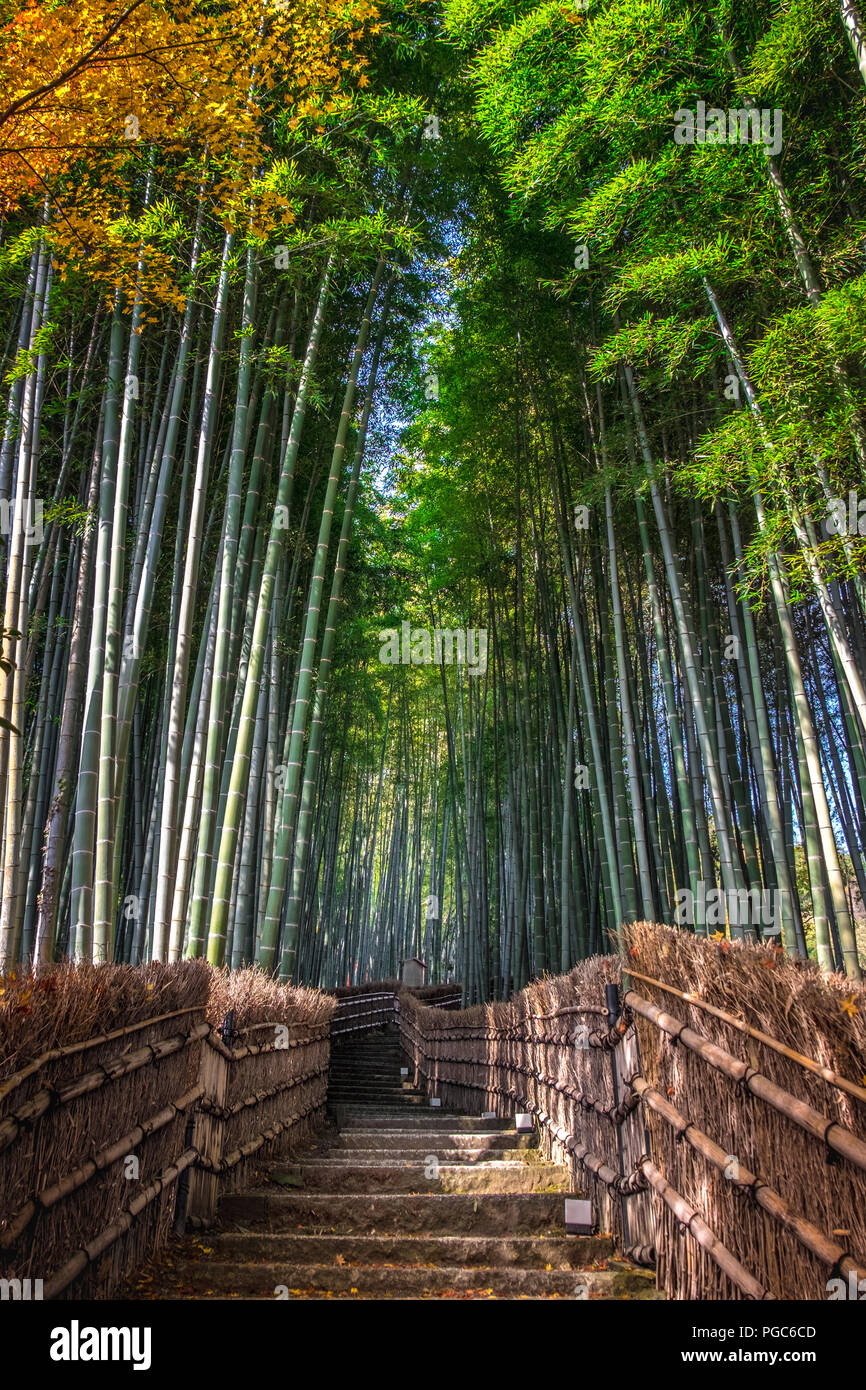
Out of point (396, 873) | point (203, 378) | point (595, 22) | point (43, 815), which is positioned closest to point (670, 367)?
point (595, 22)

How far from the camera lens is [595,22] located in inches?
143

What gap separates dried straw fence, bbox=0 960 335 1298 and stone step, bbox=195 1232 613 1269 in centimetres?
24

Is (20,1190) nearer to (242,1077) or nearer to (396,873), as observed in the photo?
(242,1077)

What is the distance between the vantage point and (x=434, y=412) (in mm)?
7180

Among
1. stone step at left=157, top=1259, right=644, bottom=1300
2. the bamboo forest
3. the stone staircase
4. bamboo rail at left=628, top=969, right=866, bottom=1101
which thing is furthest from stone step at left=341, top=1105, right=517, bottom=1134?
bamboo rail at left=628, top=969, right=866, bottom=1101

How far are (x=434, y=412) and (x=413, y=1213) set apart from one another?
6041 mm

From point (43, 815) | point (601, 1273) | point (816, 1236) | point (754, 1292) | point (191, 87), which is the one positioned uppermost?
point (191, 87)

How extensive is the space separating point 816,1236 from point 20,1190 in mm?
1291

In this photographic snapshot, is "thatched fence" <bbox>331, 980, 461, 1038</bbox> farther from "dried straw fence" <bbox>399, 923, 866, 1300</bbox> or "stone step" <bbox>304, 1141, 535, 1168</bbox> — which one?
"dried straw fence" <bbox>399, 923, 866, 1300</bbox>

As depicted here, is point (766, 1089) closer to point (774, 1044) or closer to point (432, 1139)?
point (774, 1044)

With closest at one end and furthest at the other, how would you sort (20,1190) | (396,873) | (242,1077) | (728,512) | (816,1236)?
(816,1236)
(20,1190)
(242,1077)
(728,512)
(396,873)

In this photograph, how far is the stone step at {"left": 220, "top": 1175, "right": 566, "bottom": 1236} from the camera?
257 cm

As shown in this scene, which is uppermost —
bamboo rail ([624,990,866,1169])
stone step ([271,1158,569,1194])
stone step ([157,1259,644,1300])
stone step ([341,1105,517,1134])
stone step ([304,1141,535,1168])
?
bamboo rail ([624,990,866,1169])

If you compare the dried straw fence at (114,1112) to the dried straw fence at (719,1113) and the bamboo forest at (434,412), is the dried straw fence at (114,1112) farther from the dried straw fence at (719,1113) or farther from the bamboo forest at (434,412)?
the dried straw fence at (719,1113)
